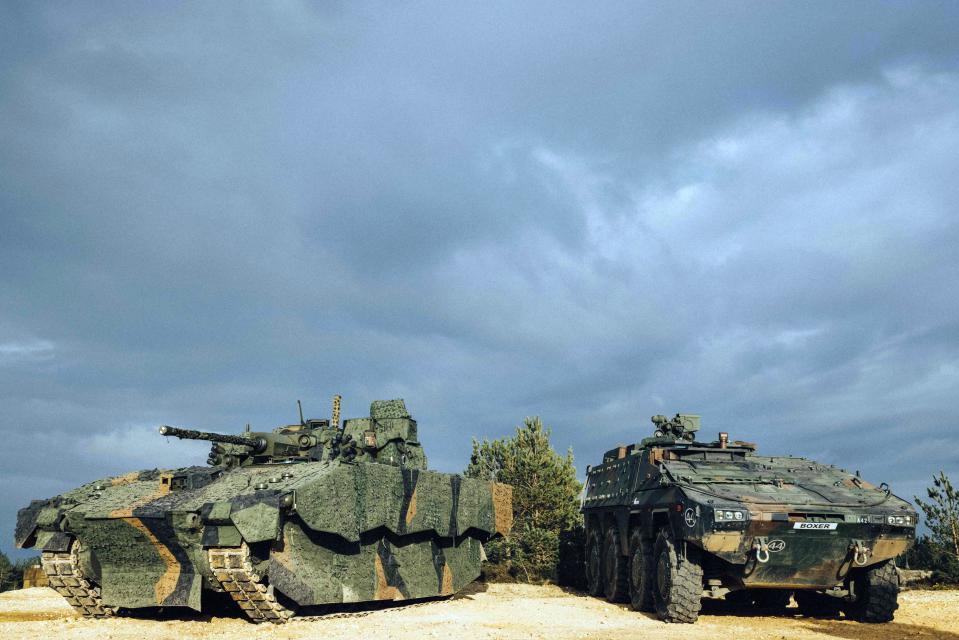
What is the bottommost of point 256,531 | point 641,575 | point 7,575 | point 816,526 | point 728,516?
point 7,575

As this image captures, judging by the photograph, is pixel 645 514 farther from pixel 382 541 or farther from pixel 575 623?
pixel 382 541

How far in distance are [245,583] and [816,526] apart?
8453 millimetres

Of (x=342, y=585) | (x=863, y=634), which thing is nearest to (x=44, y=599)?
(x=342, y=585)

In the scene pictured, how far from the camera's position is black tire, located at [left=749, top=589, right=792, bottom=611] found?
15.6 metres

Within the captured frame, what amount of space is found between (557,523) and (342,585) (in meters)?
11.3

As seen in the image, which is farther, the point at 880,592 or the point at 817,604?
the point at 817,604

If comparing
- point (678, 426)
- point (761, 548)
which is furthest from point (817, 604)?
point (678, 426)

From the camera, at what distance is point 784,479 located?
14.6 meters

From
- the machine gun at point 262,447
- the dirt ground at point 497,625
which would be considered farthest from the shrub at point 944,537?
the machine gun at point 262,447

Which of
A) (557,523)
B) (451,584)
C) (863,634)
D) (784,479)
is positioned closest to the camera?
(863,634)

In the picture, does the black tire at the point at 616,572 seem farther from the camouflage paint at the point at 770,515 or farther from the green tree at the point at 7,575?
the green tree at the point at 7,575

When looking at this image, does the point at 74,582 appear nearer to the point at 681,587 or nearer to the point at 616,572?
the point at 681,587

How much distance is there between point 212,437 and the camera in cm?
1517

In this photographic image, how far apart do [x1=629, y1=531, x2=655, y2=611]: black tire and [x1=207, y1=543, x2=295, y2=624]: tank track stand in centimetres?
631
